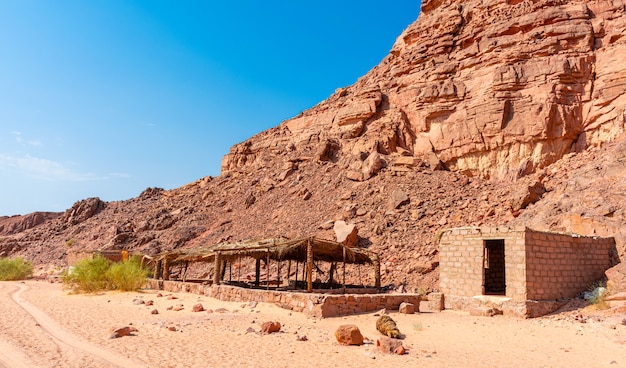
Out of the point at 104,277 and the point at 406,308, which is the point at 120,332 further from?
the point at 104,277

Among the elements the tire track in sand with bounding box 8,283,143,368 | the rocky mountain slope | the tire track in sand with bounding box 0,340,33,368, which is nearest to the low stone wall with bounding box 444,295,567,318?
the rocky mountain slope

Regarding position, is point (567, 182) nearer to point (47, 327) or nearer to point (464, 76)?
point (464, 76)

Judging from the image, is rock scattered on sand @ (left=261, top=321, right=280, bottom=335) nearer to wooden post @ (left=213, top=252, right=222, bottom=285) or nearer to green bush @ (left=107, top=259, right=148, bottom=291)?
wooden post @ (left=213, top=252, right=222, bottom=285)

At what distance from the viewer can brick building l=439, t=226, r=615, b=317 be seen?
12.8 metres

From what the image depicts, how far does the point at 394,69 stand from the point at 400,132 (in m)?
6.61

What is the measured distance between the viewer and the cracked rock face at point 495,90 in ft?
79.1

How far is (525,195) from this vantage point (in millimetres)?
20438

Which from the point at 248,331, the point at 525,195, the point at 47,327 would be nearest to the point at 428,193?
the point at 525,195

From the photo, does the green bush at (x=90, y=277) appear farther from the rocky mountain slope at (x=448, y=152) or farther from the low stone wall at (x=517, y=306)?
the low stone wall at (x=517, y=306)

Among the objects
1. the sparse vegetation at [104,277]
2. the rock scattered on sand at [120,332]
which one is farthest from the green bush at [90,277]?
the rock scattered on sand at [120,332]

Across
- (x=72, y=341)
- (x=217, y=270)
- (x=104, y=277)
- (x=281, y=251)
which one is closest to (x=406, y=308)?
(x=281, y=251)

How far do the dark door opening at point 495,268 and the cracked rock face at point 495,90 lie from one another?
866 cm

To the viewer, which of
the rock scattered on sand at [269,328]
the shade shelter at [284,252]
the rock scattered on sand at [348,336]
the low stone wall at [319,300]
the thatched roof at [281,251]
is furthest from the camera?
the thatched roof at [281,251]

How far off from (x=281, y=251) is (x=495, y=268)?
27.9 ft
